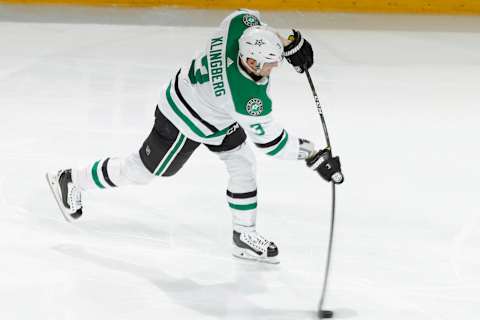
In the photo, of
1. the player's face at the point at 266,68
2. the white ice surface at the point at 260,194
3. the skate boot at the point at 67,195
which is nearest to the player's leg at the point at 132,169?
the skate boot at the point at 67,195

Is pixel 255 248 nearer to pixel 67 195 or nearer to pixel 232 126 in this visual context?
pixel 232 126

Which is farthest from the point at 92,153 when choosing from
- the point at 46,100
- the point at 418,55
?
the point at 418,55

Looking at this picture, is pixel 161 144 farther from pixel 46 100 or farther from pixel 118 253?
pixel 46 100

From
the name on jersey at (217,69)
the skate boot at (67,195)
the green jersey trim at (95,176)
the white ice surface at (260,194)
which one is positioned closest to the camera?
the name on jersey at (217,69)

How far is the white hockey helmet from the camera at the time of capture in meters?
3.11

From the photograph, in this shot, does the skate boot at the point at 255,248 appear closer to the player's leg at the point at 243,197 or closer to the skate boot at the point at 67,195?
the player's leg at the point at 243,197

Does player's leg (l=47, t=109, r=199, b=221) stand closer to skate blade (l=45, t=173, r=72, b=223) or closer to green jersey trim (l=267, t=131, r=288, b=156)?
skate blade (l=45, t=173, r=72, b=223)

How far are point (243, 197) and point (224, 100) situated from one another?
1.64ft

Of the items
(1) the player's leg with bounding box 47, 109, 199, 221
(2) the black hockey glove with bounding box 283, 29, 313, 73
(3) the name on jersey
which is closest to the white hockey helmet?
(3) the name on jersey

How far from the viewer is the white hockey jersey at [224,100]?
3.16 meters

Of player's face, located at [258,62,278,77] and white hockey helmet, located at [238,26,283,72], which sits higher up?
white hockey helmet, located at [238,26,283,72]

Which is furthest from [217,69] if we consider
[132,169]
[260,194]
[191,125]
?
[260,194]

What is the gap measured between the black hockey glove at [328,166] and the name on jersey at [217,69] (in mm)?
440

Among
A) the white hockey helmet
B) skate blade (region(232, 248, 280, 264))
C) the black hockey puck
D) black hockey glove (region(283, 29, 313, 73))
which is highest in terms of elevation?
black hockey glove (region(283, 29, 313, 73))
